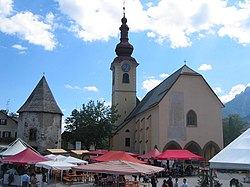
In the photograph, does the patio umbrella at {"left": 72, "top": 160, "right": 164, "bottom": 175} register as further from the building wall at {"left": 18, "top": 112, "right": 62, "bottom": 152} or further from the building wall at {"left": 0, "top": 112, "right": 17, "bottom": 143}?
the building wall at {"left": 0, "top": 112, "right": 17, "bottom": 143}

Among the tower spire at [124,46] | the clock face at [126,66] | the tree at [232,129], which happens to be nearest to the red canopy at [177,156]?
the clock face at [126,66]

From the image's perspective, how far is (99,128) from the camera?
50.7 metres

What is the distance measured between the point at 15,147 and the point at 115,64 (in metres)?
38.1

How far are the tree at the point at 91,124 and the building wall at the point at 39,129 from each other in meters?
5.90

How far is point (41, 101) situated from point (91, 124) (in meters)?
8.52

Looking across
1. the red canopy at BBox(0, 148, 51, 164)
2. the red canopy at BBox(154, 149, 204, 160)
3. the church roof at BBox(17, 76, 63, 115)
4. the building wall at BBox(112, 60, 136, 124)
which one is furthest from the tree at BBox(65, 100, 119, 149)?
the red canopy at BBox(0, 148, 51, 164)

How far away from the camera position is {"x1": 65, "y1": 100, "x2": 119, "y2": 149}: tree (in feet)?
165

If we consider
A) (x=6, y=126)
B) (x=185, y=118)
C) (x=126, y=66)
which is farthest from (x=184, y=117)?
(x=6, y=126)

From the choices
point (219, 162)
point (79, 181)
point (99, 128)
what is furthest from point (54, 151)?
point (219, 162)

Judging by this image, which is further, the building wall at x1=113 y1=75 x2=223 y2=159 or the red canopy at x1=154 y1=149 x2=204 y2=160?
the building wall at x1=113 y1=75 x2=223 y2=159

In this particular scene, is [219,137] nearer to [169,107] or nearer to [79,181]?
[169,107]

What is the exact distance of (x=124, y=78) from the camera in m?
63.3

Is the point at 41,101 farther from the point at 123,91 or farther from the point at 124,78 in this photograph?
the point at 124,78

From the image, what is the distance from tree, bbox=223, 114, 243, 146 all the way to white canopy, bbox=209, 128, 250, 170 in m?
66.5
